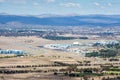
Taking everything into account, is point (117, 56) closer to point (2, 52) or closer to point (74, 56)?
point (74, 56)

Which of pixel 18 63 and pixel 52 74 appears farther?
pixel 18 63

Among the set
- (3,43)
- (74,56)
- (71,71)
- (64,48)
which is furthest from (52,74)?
(3,43)

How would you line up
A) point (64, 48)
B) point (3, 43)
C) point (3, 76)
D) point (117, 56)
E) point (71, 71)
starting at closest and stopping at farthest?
point (3, 76)
point (71, 71)
point (117, 56)
point (64, 48)
point (3, 43)

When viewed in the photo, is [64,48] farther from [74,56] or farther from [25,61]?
[25,61]

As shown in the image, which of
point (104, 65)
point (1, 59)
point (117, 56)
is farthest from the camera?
point (117, 56)

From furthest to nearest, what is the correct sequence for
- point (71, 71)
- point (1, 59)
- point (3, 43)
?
point (3, 43) < point (1, 59) < point (71, 71)

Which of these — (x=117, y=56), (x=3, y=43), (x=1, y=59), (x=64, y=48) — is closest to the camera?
(x=1, y=59)

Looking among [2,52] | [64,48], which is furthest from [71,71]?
[64,48]

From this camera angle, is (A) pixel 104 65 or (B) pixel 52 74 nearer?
(B) pixel 52 74
